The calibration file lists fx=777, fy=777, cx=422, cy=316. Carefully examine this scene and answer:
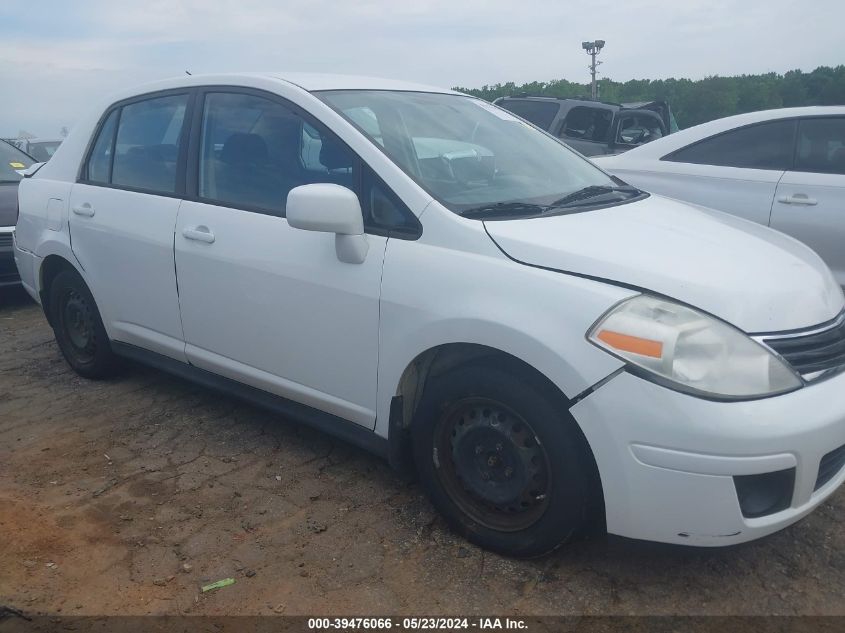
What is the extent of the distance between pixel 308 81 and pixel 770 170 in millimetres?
3076

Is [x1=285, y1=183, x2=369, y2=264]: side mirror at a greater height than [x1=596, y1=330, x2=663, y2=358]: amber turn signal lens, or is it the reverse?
[x1=285, y1=183, x2=369, y2=264]: side mirror

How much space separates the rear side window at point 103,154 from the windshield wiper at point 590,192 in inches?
103

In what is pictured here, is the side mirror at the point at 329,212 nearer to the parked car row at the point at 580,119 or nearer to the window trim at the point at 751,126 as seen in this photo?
the window trim at the point at 751,126

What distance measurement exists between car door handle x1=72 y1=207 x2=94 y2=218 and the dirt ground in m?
1.19

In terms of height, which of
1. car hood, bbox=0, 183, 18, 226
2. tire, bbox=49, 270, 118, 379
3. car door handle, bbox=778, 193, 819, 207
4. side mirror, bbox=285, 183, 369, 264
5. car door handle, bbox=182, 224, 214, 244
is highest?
side mirror, bbox=285, 183, 369, 264

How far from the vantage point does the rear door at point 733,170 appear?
4.89m

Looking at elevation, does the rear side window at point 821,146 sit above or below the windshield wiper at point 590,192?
above

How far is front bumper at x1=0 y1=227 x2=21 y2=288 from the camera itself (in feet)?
22.5

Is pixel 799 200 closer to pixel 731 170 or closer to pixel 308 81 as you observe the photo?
pixel 731 170

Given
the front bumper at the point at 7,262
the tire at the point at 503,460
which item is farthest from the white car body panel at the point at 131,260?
the front bumper at the point at 7,262

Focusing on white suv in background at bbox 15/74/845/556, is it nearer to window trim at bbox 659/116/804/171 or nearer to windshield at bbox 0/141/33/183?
window trim at bbox 659/116/804/171

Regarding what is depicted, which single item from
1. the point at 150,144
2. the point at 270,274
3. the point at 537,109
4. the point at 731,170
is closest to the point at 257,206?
the point at 270,274

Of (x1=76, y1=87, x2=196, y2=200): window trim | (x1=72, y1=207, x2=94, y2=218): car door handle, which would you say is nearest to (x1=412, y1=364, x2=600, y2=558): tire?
(x1=76, y1=87, x2=196, y2=200): window trim

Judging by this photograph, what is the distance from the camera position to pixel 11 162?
26.1 ft
